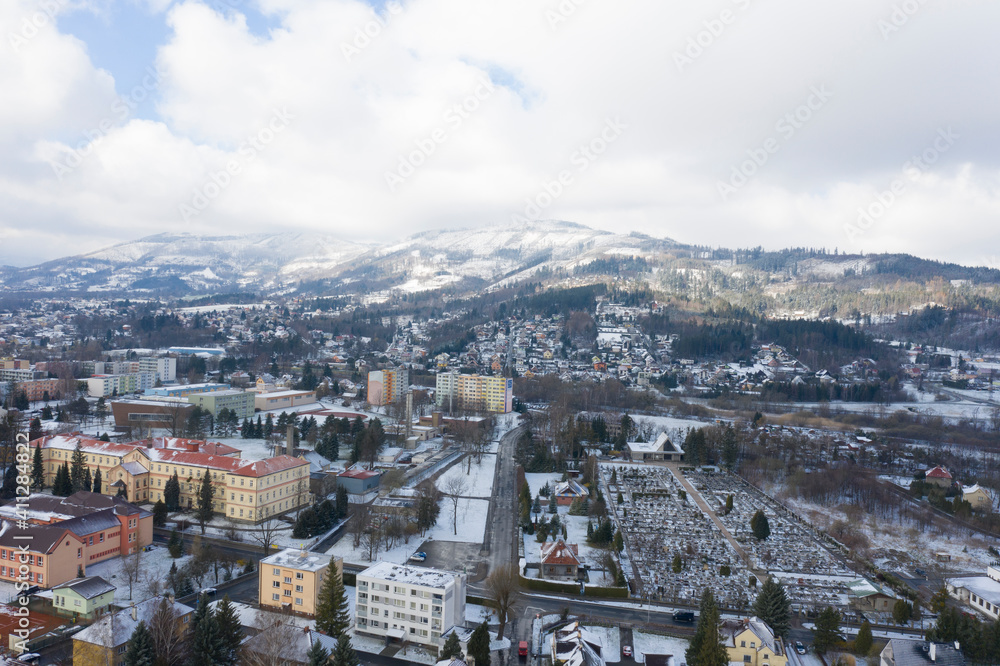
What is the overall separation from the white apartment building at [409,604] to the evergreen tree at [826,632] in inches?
238

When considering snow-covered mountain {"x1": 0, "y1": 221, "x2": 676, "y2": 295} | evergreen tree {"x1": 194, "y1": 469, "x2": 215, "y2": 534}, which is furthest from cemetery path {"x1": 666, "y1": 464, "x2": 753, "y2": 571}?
snow-covered mountain {"x1": 0, "y1": 221, "x2": 676, "y2": 295}

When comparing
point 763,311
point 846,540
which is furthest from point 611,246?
point 846,540

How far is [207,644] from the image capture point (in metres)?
8.46

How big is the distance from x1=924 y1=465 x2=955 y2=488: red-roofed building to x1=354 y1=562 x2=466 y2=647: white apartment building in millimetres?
19324

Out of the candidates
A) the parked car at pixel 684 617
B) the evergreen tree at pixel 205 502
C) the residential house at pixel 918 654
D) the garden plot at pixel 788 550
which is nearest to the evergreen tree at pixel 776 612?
the parked car at pixel 684 617

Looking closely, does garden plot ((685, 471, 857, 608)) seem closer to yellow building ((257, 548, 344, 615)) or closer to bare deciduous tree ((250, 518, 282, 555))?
yellow building ((257, 548, 344, 615))

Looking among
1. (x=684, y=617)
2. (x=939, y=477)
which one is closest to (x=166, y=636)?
(x=684, y=617)

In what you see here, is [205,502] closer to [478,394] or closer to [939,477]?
[478,394]

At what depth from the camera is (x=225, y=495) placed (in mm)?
15898

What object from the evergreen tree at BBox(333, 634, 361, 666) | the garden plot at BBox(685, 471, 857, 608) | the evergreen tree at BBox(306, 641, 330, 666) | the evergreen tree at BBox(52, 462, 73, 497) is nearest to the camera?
the evergreen tree at BBox(306, 641, 330, 666)

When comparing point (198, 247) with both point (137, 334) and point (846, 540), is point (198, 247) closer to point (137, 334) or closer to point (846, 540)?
point (137, 334)

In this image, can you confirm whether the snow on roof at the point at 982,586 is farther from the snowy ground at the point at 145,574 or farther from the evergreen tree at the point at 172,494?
the evergreen tree at the point at 172,494

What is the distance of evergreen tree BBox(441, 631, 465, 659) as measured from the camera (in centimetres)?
912

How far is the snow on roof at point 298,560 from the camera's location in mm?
10836
